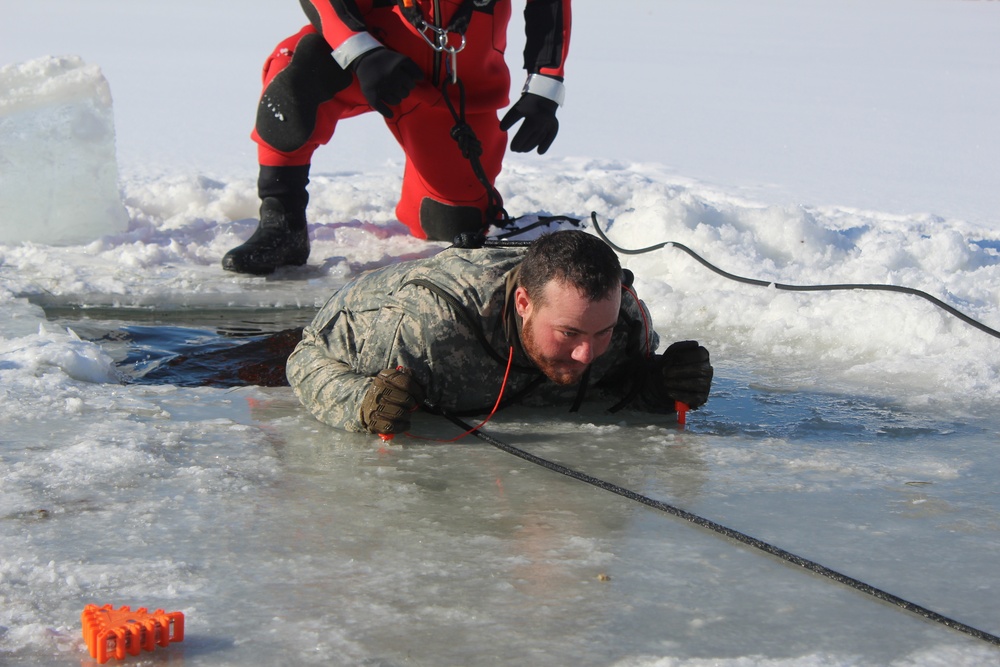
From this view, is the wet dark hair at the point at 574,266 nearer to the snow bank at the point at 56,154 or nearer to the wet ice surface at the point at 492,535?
the wet ice surface at the point at 492,535

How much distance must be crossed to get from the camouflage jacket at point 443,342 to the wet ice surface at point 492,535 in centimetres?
9

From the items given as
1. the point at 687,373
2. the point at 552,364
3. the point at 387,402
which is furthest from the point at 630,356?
the point at 387,402

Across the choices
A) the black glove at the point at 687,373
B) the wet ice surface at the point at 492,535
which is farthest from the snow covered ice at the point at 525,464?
the black glove at the point at 687,373

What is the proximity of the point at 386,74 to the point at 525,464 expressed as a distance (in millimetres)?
1973

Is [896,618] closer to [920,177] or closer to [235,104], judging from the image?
[920,177]

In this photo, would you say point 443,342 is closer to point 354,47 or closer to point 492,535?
point 492,535

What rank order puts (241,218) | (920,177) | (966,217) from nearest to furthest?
(241,218) → (966,217) → (920,177)

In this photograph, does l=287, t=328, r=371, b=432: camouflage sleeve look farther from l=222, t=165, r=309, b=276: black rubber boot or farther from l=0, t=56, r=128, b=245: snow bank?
l=0, t=56, r=128, b=245: snow bank

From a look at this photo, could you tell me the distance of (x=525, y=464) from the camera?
9.07 feet

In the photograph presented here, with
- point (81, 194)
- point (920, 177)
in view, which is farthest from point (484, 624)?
point (920, 177)

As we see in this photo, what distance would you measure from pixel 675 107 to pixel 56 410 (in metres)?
7.99

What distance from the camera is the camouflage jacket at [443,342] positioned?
2922mm

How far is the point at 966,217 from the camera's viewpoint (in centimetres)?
630

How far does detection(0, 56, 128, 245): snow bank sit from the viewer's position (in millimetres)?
5250
